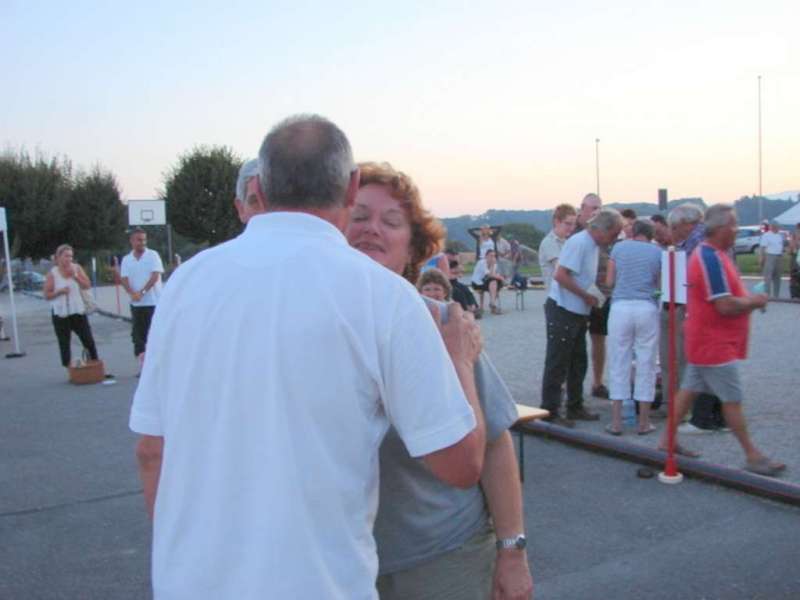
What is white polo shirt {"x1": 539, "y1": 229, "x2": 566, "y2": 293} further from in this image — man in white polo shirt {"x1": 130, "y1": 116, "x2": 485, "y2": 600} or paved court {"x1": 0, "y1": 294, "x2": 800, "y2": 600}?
man in white polo shirt {"x1": 130, "y1": 116, "x2": 485, "y2": 600}

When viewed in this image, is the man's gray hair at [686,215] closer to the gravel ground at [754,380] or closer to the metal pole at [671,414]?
the metal pole at [671,414]

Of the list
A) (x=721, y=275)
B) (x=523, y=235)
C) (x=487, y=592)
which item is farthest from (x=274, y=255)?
(x=523, y=235)

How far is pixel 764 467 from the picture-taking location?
16.9 ft

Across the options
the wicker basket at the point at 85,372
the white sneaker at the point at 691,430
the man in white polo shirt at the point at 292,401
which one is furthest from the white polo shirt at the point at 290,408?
the wicker basket at the point at 85,372

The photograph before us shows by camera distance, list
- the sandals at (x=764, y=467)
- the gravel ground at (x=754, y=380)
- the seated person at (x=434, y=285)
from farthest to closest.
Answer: the gravel ground at (x=754, y=380)
the sandals at (x=764, y=467)
the seated person at (x=434, y=285)

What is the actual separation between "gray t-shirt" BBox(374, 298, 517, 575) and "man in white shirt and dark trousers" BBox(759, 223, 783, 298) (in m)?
17.4

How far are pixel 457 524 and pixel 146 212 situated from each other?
24.9m

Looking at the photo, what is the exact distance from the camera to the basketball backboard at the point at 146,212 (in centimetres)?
2423

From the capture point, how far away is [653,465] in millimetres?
5602

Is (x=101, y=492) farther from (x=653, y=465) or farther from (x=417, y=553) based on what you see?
(x=417, y=553)

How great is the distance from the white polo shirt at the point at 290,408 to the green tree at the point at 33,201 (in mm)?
40305

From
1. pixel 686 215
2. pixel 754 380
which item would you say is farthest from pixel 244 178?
pixel 754 380

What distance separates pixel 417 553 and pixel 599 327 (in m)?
6.39

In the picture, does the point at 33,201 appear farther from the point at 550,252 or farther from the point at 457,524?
the point at 457,524
